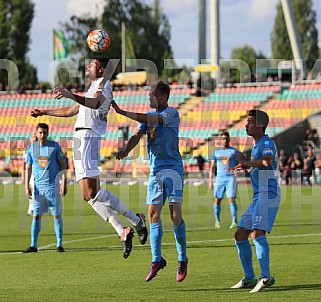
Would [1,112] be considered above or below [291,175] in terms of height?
above

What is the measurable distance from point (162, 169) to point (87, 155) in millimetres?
991

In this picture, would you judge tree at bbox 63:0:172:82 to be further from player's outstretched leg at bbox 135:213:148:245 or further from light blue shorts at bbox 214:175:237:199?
player's outstretched leg at bbox 135:213:148:245

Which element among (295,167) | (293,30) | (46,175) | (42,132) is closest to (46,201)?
(46,175)

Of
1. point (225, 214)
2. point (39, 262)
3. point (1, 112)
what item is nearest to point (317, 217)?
point (225, 214)

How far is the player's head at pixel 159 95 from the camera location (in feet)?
37.4

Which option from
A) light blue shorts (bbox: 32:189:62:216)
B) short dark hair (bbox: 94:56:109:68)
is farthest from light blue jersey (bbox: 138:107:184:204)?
light blue shorts (bbox: 32:189:62:216)

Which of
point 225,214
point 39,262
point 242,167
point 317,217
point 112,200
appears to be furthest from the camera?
point 225,214

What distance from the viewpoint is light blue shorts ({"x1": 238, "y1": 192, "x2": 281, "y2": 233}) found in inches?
421

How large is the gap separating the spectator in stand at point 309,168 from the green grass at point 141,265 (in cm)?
1416

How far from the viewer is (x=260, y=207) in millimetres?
10727

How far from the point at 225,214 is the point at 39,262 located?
11717 mm

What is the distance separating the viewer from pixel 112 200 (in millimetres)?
11516

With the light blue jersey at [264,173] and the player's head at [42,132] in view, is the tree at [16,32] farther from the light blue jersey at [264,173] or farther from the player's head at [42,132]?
the light blue jersey at [264,173]

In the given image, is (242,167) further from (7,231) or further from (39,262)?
(7,231)
